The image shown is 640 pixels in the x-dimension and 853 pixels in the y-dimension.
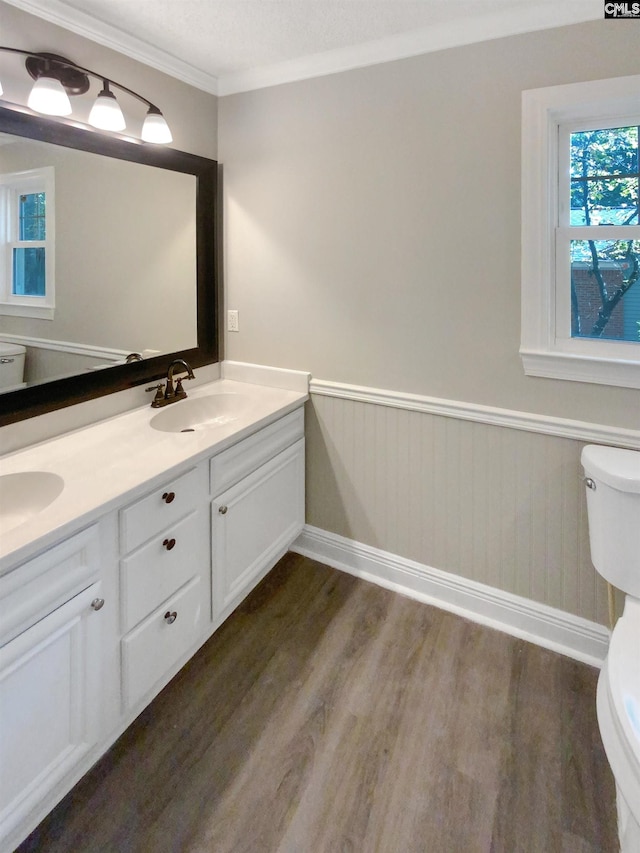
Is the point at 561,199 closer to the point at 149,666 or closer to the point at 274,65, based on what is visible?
the point at 274,65

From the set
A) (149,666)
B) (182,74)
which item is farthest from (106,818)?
(182,74)

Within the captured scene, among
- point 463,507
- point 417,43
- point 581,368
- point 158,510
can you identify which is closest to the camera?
point 158,510

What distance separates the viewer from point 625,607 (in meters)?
1.40

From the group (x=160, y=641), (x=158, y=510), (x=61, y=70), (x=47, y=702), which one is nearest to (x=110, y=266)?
(x=61, y=70)

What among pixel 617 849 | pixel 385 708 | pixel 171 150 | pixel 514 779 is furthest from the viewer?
pixel 171 150

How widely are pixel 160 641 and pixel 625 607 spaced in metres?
1.34

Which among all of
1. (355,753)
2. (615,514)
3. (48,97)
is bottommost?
(355,753)

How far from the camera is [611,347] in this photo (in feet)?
5.62

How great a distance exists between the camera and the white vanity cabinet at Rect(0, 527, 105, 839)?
108cm

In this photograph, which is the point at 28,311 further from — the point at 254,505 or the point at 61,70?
the point at 254,505

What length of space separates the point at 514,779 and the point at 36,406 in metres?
1.83

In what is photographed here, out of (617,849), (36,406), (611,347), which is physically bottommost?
(617,849)
